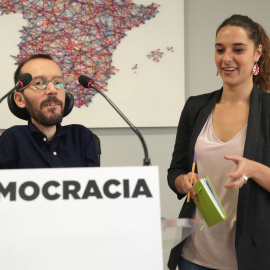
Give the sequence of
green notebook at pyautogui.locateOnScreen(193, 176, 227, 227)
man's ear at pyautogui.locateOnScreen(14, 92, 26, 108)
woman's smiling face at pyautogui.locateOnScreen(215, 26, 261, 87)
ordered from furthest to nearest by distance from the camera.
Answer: man's ear at pyautogui.locateOnScreen(14, 92, 26, 108) < woman's smiling face at pyautogui.locateOnScreen(215, 26, 261, 87) < green notebook at pyautogui.locateOnScreen(193, 176, 227, 227)

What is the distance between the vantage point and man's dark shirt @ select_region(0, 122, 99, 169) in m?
1.52

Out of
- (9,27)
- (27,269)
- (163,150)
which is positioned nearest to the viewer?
(27,269)

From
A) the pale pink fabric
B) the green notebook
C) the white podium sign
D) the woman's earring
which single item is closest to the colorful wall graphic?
the woman's earring

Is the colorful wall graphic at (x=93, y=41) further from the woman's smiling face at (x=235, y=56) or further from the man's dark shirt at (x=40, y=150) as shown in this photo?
the woman's smiling face at (x=235, y=56)

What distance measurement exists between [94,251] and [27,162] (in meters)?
0.66

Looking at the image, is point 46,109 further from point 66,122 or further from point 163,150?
point 163,150

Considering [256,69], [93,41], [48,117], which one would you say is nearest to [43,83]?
[48,117]

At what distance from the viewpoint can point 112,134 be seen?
2.73 meters

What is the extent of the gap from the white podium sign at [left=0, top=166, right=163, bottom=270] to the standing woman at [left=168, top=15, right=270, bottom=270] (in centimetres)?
36

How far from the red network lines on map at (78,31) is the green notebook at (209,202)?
5.17 ft

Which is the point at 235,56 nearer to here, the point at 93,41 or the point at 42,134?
the point at 42,134

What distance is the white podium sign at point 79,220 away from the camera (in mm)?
939

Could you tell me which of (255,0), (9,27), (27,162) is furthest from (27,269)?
(255,0)

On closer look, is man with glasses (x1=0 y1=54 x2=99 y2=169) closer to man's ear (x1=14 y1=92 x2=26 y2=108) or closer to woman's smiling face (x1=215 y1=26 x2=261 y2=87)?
man's ear (x1=14 y1=92 x2=26 y2=108)
